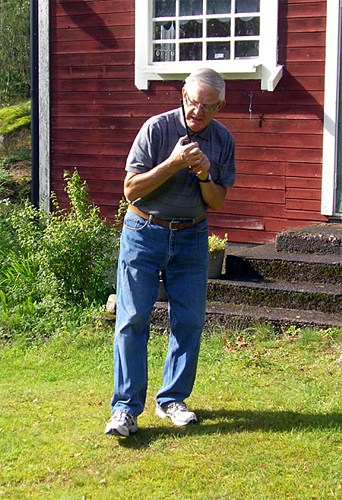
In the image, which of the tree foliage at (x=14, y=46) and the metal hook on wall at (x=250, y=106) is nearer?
the metal hook on wall at (x=250, y=106)

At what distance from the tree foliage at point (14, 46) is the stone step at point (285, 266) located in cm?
1216

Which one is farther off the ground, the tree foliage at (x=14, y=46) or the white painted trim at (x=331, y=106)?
the tree foliage at (x=14, y=46)

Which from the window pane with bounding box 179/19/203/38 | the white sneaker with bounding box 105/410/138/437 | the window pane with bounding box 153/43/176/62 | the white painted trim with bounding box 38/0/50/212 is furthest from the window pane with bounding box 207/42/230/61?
the white sneaker with bounding box 105/410/138/437

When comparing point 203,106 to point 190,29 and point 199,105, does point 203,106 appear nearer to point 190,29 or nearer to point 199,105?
point 199,105

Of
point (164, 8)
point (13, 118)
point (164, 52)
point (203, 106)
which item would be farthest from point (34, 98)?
point (13, 118)

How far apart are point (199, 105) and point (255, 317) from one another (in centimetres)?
260

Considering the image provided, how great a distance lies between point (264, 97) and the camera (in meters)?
8.24

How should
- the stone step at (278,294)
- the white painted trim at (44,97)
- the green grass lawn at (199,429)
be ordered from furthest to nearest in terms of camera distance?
1. the white painted trim at (44,97)
2. the stone step at (278,294)
3. the green grass lawn at (199,429)

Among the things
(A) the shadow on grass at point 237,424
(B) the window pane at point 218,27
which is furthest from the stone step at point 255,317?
(B) the window pane at point 218,27

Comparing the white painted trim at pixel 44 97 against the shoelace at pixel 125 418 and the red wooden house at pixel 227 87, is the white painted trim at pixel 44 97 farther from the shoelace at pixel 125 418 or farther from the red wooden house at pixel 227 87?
A: the shoelace at pixel 125 418

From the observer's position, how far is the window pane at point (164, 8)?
28.4ft

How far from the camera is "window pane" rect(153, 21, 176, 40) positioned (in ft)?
28.6

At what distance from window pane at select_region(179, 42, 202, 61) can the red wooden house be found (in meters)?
0.01

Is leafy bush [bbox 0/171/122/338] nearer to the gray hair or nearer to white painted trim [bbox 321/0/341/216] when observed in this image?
white painted trim [bbox 321/0/341/216]
